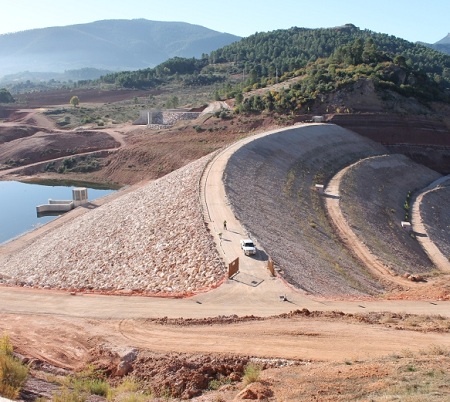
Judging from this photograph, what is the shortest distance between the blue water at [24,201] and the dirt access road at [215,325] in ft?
83.9

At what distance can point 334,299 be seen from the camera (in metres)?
24.2

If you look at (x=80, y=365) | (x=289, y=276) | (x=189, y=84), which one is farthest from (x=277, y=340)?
(x=189, y=84)

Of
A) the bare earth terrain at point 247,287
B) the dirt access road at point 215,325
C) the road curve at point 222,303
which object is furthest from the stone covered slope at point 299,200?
the dirt access road at point 215,325

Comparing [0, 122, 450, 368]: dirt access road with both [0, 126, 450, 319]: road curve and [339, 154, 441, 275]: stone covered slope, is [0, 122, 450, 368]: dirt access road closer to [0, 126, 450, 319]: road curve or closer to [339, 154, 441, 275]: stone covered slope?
[0, 126, 450, 319]: road curve

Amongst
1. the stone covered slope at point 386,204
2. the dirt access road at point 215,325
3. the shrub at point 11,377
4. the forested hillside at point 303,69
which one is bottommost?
→ the stone covered slope at point 386,204

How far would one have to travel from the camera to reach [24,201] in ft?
206

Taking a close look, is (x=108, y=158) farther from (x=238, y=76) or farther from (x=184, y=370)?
(x=238, y=76)

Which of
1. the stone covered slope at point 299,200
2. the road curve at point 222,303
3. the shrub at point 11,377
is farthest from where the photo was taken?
the stone covered slope at point 299,200

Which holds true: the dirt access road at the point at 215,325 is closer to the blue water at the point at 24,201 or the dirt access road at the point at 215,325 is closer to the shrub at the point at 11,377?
the shrub at the point at 11,377

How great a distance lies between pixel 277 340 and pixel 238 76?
132m

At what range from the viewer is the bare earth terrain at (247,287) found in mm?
15820

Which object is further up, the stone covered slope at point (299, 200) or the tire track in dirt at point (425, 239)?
the stone covered slope at point (299, 200)

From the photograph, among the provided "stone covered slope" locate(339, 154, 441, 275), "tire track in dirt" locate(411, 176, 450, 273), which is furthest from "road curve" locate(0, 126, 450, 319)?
"tire track in dirt" locate(411, 176, 450, 273)

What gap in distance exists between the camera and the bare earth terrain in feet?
51.9
